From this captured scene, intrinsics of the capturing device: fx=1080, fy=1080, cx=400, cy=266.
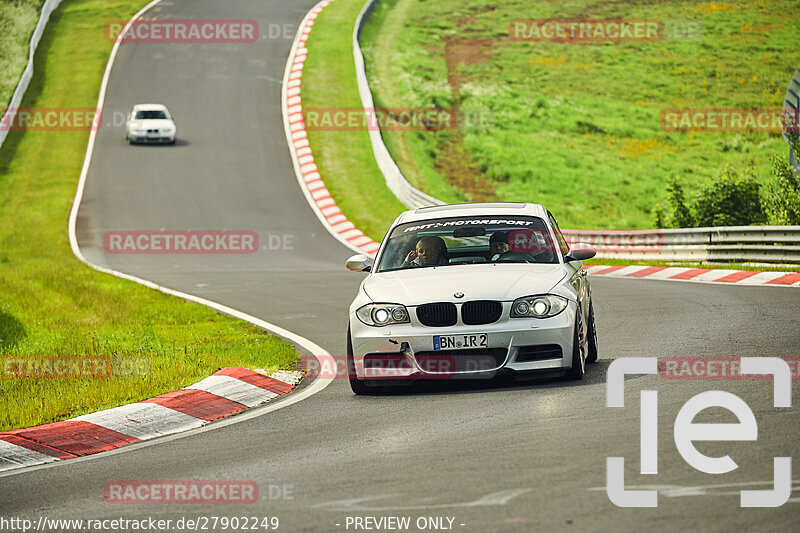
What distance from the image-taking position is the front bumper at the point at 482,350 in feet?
28.6

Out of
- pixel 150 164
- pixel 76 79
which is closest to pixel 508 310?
pixel 150 164

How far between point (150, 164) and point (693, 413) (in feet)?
111

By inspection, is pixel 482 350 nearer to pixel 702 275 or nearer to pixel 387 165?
pixel 702 275

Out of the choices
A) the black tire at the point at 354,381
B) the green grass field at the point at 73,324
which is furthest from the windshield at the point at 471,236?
the green grass field at the point at 73,324

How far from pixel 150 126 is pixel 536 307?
3390cm

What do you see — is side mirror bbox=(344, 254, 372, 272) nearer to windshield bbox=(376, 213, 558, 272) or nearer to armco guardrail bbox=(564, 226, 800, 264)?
windshield bbox=(376, 213, 558, 272)

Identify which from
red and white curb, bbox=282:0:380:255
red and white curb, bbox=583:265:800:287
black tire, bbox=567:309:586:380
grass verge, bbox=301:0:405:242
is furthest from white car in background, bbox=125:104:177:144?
black tire, bbox=567:309:586:380

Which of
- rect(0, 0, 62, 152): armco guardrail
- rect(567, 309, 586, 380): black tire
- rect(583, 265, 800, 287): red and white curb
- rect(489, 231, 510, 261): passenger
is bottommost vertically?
rect(583, 265, 800, 287): red and white curb

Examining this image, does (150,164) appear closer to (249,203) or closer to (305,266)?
(249,203)

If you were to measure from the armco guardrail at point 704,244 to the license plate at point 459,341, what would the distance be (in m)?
12.7

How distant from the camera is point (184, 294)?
65.0 ft

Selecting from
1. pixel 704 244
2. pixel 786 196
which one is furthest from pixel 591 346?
pixel 786 196

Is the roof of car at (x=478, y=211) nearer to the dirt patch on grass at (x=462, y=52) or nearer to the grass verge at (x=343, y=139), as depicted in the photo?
the grass verge at (x=343, y=139)

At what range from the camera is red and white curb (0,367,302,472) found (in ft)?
24.7
